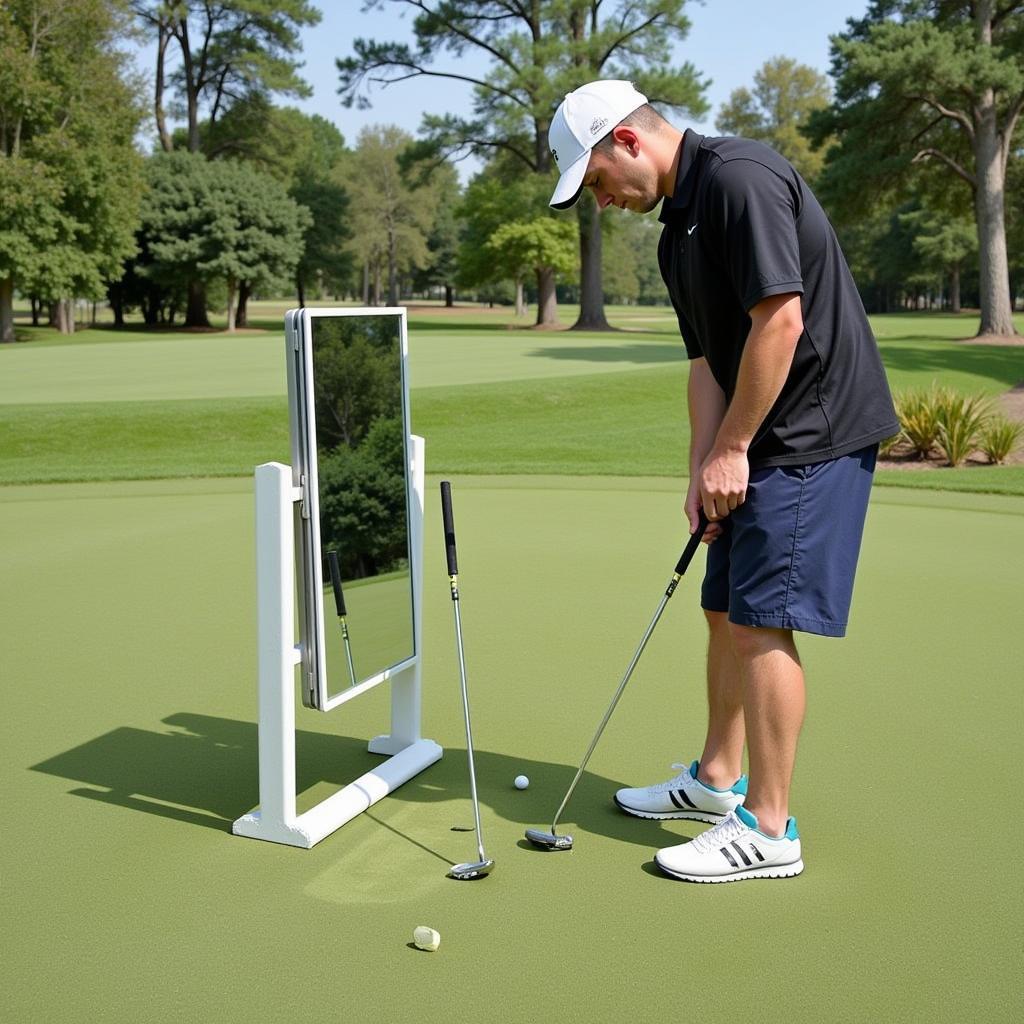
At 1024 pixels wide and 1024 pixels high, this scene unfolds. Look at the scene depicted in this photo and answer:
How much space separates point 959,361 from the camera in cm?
2017

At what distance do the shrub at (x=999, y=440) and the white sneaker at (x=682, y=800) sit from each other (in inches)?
338

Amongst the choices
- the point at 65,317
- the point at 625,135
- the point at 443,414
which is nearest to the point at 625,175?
the point at 625,135

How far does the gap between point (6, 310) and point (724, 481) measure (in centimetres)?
3779

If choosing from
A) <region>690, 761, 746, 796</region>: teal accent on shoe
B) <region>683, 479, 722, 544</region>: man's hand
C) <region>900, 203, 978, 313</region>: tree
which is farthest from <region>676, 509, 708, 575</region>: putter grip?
<region>900, 203, 978, 313</region>: tree

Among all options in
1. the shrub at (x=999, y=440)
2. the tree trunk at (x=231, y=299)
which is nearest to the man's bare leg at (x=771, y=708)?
the shrub at (x=999, y=440)

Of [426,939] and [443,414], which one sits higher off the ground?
[443,414]

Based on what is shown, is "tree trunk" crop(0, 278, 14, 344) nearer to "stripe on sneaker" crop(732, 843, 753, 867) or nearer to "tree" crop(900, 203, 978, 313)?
"stripe on sneaker" crop(732, 843, 753, 867)

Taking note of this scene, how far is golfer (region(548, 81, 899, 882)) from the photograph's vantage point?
260 centimetres

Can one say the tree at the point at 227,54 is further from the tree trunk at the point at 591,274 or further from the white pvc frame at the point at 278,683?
A: the white pvc frame at the point at 278,683

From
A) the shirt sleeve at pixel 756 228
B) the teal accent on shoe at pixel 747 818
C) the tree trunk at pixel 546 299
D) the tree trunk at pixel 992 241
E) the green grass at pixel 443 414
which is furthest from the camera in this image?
the tree trunk at pixel 546 299

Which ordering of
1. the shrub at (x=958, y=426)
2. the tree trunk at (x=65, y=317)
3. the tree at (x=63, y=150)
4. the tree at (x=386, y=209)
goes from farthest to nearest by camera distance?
the tree at (x=386, y=209)
the tree trunk at (x=65, y=317)
the tree at (x=63, y=150)
the shrub at (x=958, y=426)

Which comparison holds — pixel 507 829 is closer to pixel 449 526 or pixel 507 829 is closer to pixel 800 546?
pixel 449 526

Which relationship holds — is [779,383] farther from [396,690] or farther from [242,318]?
[242,318]

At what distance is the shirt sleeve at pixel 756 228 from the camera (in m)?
2.50
